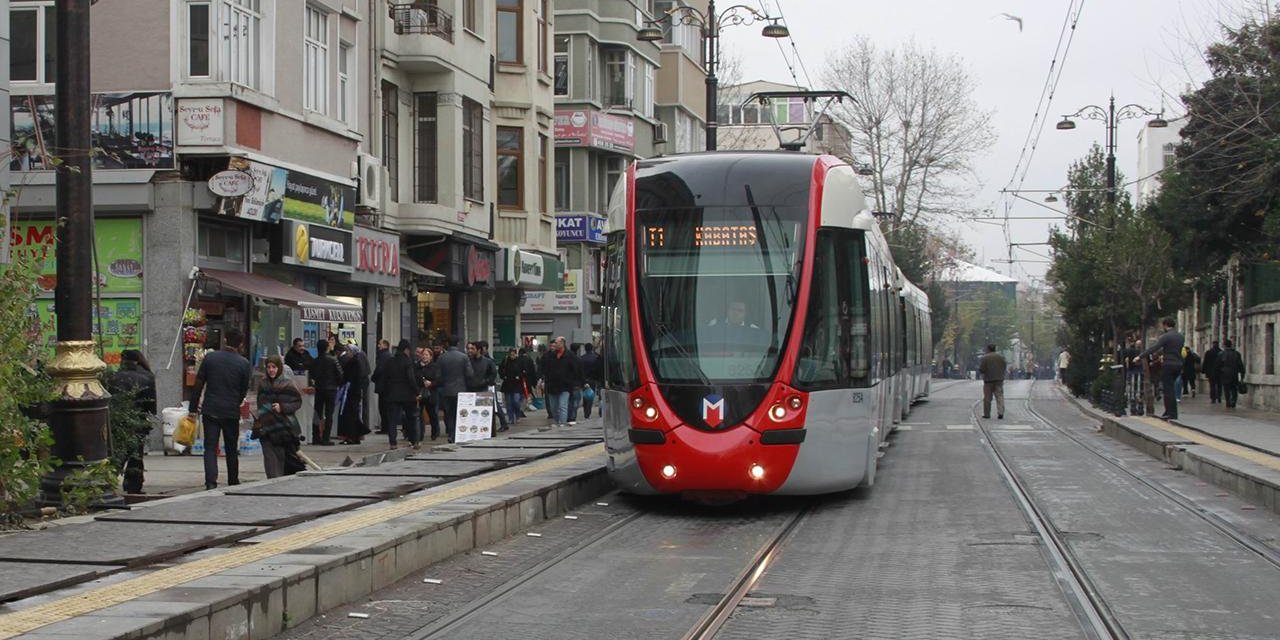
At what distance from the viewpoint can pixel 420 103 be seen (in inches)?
1202

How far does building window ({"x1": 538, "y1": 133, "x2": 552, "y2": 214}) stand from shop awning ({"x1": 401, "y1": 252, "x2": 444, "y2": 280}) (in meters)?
7.09

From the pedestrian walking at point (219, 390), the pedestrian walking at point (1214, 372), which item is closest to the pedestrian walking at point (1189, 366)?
the pedestrian walking at point (1214, 372)

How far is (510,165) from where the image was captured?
3566 cm

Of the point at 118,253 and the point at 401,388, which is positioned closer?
the point at 118,253

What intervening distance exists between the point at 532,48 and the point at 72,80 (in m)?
24.9

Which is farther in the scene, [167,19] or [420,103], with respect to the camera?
[420,103]

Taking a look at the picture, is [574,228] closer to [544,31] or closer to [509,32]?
[544,31]

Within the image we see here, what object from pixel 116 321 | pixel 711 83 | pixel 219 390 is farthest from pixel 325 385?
pixel 711 83

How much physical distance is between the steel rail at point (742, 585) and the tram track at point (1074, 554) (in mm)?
1887

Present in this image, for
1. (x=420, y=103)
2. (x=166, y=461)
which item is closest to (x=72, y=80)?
(x=166, y=461)

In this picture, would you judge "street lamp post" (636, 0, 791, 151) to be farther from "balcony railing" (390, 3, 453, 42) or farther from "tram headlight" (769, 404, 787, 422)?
"tram headlight" (769, 404, 787, 422)

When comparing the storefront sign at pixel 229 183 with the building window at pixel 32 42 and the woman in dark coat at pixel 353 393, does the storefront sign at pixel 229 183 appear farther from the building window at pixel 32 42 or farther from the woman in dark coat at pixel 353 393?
the woman in dark coat at pixel 353 393

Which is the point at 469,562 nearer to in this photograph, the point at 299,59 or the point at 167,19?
the point at 167,19

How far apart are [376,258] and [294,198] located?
4.06 metres
